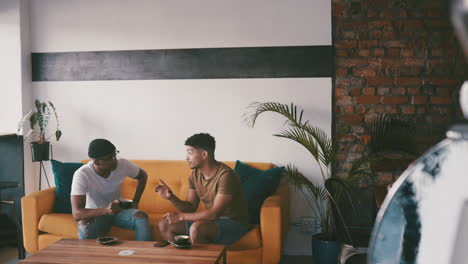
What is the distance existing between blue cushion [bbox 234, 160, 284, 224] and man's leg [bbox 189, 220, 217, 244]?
1.91 feet

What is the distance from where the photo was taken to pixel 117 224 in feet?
11.3

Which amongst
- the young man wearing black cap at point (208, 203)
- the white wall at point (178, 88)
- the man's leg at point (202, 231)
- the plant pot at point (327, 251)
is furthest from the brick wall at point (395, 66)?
the man's leg at point (202, 231)

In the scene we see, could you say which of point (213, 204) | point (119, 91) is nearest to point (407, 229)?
point (213, 204)

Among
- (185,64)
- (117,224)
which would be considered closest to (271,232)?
(117,224)

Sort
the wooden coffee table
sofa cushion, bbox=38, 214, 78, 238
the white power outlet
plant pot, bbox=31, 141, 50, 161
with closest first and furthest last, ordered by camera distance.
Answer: the wooden coffee table
sofa cushion, bbox=38, 214, 78, 238
the white power outlet
plant pot, bbox=31, 141, 50, 161

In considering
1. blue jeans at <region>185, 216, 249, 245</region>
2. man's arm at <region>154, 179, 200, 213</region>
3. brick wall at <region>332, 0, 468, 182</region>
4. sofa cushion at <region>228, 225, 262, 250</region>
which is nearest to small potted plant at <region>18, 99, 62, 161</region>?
man's arm at <region>154, 179, 200, 213</region>

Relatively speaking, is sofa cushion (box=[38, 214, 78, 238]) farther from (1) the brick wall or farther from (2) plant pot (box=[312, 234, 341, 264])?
(1) the brick wall

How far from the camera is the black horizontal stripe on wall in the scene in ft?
13.6

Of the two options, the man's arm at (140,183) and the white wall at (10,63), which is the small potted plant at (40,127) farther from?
the man's arm at (140,183)

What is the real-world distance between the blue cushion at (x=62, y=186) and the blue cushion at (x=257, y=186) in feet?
4.85

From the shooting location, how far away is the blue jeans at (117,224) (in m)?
3.18

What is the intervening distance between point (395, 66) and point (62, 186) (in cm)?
308

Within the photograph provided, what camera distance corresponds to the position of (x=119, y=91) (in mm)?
4473

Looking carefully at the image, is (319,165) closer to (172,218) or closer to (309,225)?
(309,225)
